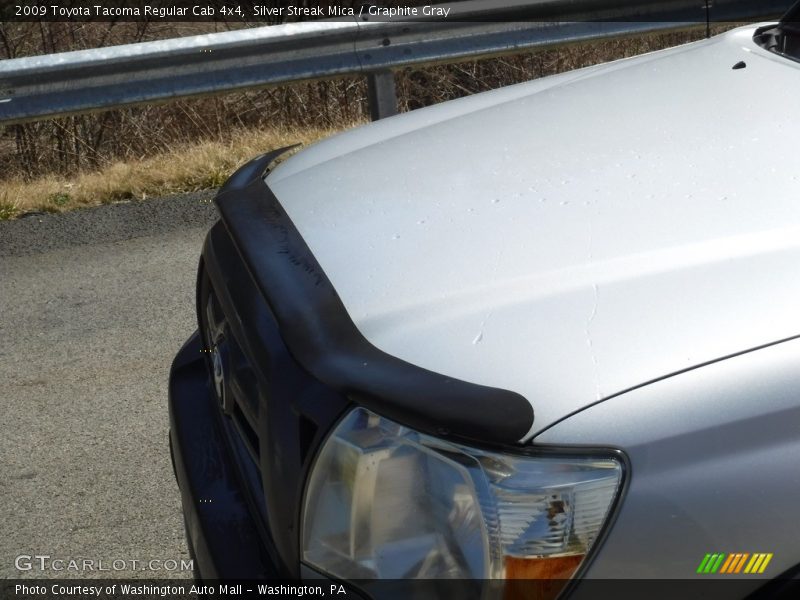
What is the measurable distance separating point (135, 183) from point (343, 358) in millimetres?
4757

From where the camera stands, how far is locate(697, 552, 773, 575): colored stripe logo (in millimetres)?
1496

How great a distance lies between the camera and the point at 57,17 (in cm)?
1080

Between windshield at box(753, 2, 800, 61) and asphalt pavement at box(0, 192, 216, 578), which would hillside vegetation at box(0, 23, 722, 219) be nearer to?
asphalt pavement at box(0, 192, 216, 578)

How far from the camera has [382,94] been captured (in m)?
6.20

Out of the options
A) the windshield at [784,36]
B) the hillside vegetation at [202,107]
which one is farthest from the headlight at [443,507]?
the hillside vegetation at [202,107]

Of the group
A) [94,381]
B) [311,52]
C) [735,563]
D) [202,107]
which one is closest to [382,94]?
[311,52]

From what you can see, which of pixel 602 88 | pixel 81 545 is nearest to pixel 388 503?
pixel 602 88

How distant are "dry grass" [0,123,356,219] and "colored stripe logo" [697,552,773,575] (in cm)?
494

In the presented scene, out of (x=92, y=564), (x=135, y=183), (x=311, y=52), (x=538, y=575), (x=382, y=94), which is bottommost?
(x=135, y=183)

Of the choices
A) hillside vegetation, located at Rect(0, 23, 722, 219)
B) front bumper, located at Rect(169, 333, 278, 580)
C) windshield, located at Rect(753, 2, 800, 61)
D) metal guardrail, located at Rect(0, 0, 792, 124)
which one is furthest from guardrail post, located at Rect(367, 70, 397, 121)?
front bumper, located at Rect(169, 333, 278, 580)

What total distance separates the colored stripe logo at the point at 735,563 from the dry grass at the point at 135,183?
494 cm

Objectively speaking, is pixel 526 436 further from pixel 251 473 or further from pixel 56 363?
pixel 56 363

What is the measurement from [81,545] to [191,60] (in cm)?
363

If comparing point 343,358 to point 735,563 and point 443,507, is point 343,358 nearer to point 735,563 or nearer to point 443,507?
point 443,507
